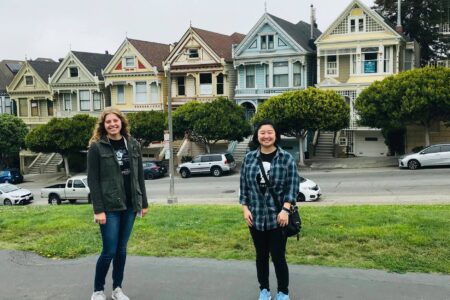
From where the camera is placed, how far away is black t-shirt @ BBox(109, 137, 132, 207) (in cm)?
620

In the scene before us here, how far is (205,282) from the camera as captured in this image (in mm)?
6883

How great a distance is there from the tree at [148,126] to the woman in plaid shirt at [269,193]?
120 feet

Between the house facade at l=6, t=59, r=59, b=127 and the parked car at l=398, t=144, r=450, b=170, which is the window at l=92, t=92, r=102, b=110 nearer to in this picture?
the house facade at l=6, t=59, r=59, b=127

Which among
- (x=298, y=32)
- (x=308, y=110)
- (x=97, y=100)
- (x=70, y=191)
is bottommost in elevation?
(x=70, y=191)

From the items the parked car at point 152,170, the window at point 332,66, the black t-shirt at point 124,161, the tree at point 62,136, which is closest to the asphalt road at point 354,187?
the parked car at point 152,170

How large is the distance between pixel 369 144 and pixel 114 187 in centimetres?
3624

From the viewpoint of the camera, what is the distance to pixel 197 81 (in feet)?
152

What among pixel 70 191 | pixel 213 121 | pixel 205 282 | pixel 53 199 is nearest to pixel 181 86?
pixel 213 121

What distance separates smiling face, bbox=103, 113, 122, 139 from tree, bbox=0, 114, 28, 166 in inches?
1845

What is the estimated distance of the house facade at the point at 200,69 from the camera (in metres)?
45.5

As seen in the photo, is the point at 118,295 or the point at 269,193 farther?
the point at 118,295

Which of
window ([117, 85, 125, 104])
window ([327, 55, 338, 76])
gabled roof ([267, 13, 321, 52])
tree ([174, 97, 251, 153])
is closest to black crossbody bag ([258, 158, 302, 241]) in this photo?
tree ([174, 97, 251, 153])

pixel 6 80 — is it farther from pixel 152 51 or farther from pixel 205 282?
pixel 205 282

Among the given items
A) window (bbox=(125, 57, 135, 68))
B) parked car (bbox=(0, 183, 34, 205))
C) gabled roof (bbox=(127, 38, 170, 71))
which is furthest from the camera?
window (bbox=(125, 57, 135, 68))
